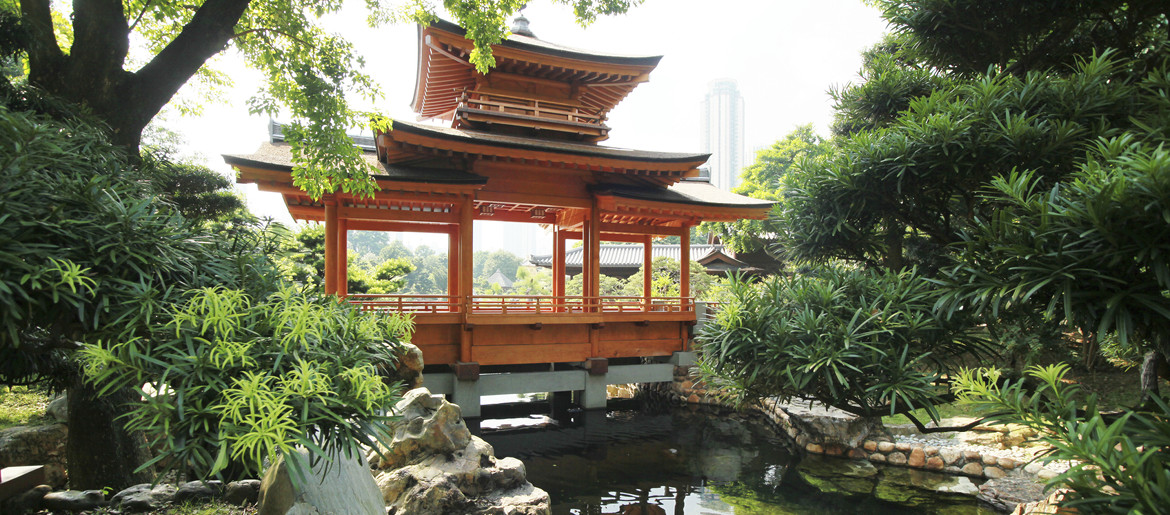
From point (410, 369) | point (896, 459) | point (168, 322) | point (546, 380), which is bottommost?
point (896, 459)

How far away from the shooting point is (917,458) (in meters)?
7.71

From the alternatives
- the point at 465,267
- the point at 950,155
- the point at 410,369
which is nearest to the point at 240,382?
the point at 950,155

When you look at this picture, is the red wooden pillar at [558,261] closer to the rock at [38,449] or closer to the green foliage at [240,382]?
the rock at [38,449]

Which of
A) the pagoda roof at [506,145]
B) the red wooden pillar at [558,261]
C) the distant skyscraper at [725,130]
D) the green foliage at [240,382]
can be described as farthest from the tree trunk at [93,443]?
the distant skyscraper at [725,130]

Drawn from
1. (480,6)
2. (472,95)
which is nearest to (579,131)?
(472,95)

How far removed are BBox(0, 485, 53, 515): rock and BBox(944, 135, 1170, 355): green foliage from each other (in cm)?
532

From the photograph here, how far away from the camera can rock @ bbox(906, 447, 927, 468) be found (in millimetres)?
7673

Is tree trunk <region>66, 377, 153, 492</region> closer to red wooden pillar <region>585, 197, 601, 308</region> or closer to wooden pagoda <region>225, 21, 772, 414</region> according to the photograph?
wooden pagoda <region>225, 21, 772, 414</region>

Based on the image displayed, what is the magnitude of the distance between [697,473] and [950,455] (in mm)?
3427

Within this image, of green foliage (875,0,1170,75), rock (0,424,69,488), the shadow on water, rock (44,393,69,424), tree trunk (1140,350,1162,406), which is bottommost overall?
the shadow on water

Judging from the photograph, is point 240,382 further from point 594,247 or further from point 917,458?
point 594,247

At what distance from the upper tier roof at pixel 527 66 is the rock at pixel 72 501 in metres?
8.52

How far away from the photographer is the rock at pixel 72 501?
3312 mm

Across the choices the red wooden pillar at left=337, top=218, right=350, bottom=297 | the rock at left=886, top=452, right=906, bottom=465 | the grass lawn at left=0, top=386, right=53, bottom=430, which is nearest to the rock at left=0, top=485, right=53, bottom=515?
the grass lawn at left=0, top=386, right=53, bottom=430
